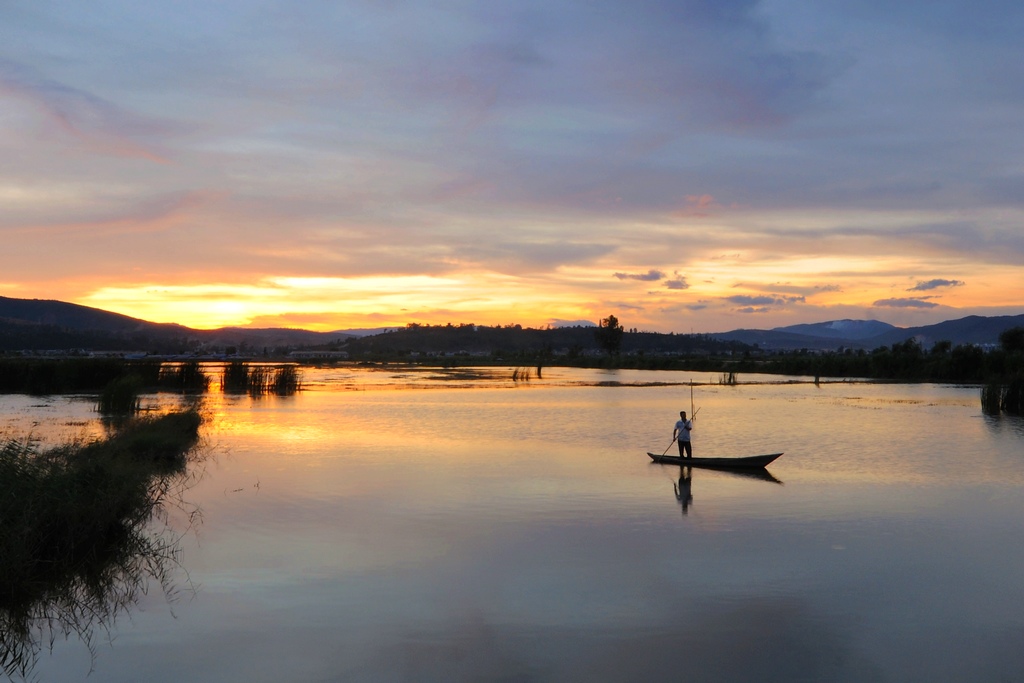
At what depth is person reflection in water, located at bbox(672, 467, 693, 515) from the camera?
640 inches

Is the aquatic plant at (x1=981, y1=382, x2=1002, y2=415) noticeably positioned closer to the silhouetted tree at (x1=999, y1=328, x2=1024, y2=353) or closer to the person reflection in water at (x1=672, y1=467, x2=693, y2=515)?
the person reflection in water at (x1=672, y1=467, x2=693, y2=515)

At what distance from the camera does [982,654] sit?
28.0 ft

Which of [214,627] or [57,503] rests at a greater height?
[57,503]

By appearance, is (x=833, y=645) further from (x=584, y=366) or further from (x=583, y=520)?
(x=584, y=366)

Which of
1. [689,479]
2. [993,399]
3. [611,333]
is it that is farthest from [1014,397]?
[611,333]

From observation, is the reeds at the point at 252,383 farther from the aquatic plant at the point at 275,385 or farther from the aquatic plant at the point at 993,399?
the aquatic plant at the point at 993,399

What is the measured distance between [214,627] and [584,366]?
4196 inches

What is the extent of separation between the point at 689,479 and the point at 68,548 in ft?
40.3

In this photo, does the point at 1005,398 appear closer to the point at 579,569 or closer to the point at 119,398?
the point at 579,569

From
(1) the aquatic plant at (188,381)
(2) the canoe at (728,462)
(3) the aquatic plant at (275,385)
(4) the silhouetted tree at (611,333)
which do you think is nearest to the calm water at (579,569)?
(2) the canoe at (728,462)

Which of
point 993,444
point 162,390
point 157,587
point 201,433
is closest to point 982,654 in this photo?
point 157,587

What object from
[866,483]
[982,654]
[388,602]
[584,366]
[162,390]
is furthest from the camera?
[584,366]

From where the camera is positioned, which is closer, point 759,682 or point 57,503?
point 759,682

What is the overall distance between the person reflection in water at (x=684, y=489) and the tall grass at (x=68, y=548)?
29.3 feet
